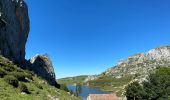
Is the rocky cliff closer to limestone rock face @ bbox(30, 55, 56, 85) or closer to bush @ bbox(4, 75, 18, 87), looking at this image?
limestone rock face @ bbox(30, 55, 56, 85)

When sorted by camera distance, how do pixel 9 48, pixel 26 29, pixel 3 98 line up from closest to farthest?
pixel 3 98 < pixel 9 48 < pixel 26 29

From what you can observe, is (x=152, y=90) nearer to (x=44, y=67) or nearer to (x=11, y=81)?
(x=44, y=67)

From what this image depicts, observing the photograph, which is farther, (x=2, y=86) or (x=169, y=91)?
(x=169, y=91)

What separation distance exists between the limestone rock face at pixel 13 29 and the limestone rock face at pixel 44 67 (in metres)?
5.74

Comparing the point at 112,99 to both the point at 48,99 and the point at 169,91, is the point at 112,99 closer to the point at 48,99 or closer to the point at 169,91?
the point at 169,91

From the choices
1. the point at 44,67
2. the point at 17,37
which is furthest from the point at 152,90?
the point at 17,37

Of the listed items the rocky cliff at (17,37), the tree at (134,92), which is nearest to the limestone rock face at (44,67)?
the rocky cliff at (17,37)

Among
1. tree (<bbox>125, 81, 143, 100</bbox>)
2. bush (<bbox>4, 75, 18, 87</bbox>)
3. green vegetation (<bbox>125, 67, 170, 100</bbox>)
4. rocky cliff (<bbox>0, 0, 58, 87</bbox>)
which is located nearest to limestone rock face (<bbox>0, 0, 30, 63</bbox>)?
rocky cliff (<bbox>0, 0, 58, 87</bbox>)

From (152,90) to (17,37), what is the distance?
5120 cm

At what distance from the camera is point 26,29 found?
10881 cm

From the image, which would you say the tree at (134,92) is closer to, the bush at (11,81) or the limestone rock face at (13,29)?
the limestone rock face at (13,29)

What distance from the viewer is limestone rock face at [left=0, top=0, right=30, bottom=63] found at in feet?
251

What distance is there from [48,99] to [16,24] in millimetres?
61547

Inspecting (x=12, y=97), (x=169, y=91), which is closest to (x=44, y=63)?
(x=169, y=91)
